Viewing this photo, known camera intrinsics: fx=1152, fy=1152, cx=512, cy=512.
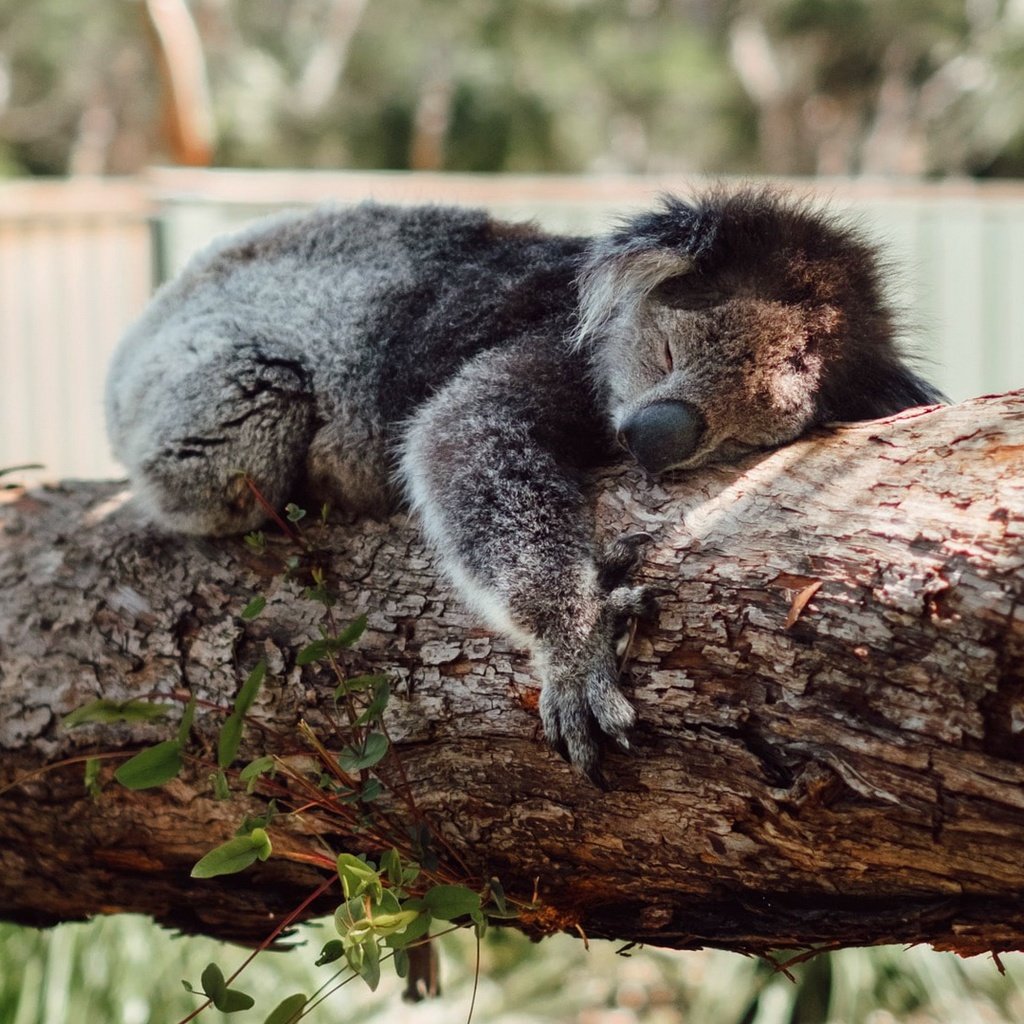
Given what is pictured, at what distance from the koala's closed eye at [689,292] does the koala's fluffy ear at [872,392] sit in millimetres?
263

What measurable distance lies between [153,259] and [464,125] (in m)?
16.1

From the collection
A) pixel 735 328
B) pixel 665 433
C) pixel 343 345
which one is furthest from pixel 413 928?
pixel 343 345

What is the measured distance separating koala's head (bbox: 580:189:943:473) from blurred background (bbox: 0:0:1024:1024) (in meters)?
4.61

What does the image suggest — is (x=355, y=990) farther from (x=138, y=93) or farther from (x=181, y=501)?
(x=138, y=93)

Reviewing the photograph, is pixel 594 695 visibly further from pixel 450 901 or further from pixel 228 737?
pixel 228 737

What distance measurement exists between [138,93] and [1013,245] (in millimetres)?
22390

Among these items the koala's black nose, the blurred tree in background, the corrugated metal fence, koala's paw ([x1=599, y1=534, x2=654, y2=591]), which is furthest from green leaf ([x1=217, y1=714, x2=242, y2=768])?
the blurred tree in background

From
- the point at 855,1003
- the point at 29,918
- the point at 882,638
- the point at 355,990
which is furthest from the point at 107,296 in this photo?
the point at 882,638

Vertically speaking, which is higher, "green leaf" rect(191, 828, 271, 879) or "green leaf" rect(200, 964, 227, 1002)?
"green leaf" rect(191, 828, 271, 879)

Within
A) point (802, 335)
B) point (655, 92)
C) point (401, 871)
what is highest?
point (655, 92)

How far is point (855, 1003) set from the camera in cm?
367

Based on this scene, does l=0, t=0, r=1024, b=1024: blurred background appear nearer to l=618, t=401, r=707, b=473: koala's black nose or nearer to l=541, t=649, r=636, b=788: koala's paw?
l=618, t=401, r=707, b=473: koala's black nose

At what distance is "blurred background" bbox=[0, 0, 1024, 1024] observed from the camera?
694 centimetres

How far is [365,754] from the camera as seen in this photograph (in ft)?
6.12
